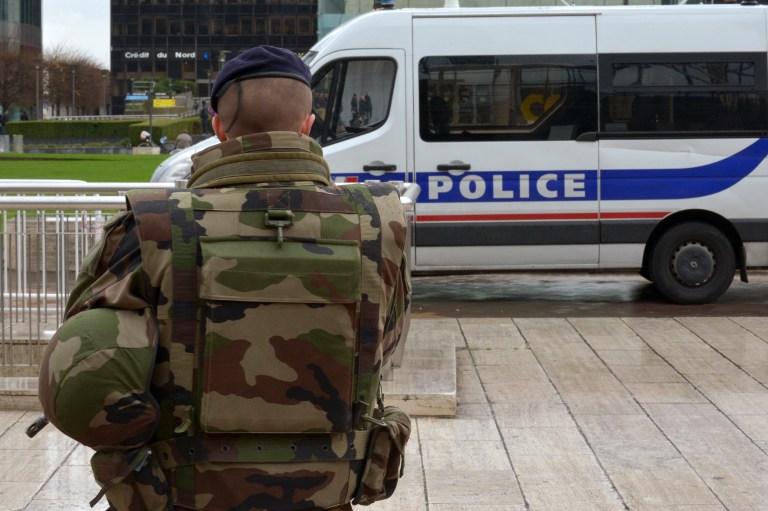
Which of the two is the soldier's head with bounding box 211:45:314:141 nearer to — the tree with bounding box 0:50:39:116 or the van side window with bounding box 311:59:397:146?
the van side window with bounding box 311:59:397:146

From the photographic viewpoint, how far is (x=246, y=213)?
242 centimetres

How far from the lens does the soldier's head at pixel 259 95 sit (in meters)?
2.53

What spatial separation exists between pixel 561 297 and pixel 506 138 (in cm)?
195

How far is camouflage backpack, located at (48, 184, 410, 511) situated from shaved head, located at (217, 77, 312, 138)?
16 cm

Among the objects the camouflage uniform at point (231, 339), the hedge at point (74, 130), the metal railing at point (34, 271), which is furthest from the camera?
the hedge at point (74, 130)

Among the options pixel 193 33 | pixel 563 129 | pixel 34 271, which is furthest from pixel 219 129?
pixel 193 33

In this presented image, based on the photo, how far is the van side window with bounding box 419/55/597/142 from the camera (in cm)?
1149

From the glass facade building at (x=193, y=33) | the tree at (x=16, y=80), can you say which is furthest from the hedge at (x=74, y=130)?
the glass facade building at (x=193, y=33)

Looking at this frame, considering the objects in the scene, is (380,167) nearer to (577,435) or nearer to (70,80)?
(577,435)

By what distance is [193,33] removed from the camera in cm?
12188

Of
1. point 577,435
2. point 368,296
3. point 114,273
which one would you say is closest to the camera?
point 114,273

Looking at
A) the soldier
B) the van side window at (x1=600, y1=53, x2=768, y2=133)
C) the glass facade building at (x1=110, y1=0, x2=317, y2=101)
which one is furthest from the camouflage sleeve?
the glass facade building at (x1=110, y1=0, x2=317, y2=101)

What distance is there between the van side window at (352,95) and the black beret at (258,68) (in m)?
8.87

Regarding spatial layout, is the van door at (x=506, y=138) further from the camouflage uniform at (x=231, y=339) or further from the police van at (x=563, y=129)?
the camouflage uniform at (x=231, y=339)
